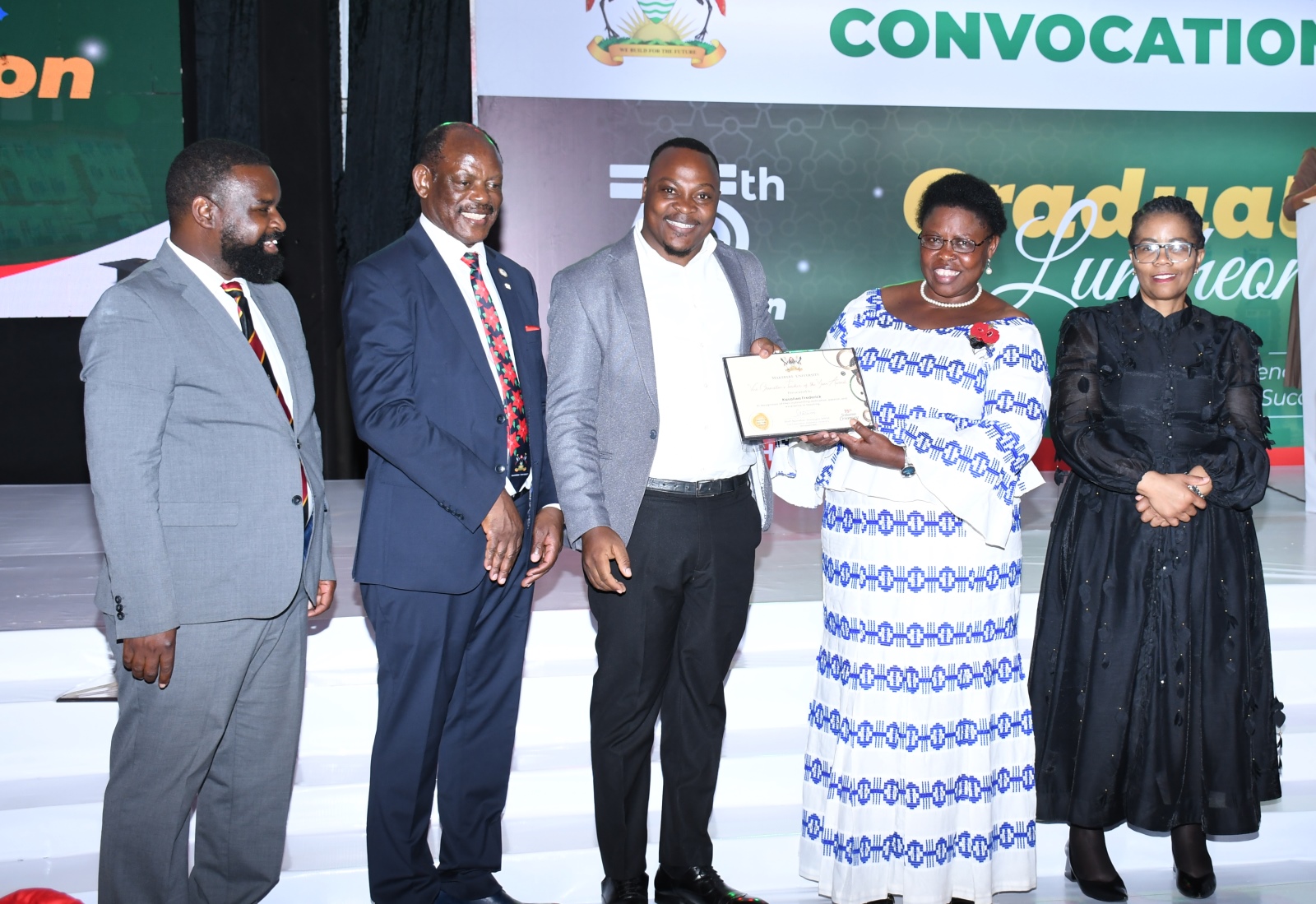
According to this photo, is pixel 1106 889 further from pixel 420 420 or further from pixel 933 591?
pixel 420 420

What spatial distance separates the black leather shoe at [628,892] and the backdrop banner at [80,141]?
190 inches

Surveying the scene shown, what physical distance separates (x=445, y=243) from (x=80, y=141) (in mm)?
4477

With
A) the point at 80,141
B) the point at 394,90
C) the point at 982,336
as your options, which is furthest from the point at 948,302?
the point at 80,141

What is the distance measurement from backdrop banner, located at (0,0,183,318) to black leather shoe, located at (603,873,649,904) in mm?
4823

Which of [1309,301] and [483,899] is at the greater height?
[1309,301]

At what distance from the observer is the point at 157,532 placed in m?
2.18

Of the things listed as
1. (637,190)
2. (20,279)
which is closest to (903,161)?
(637,190)

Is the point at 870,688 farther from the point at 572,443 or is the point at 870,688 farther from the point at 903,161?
the point at 903,161

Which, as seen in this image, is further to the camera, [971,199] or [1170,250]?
[1170,250]

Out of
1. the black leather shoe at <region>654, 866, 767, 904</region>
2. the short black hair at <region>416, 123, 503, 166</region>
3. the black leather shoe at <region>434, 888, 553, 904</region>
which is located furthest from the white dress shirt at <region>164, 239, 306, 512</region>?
the black leather shoe at <region>654, 866, 767, 904</region>

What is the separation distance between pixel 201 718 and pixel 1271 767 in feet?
8.59

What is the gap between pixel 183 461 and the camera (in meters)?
2.24

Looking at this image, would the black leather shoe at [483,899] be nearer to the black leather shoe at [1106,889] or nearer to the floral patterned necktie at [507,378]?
the floral patterned necktie at [507,378]

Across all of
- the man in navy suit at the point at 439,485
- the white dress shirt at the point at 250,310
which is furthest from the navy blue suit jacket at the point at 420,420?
the white dress shirt at the point at 250,310
